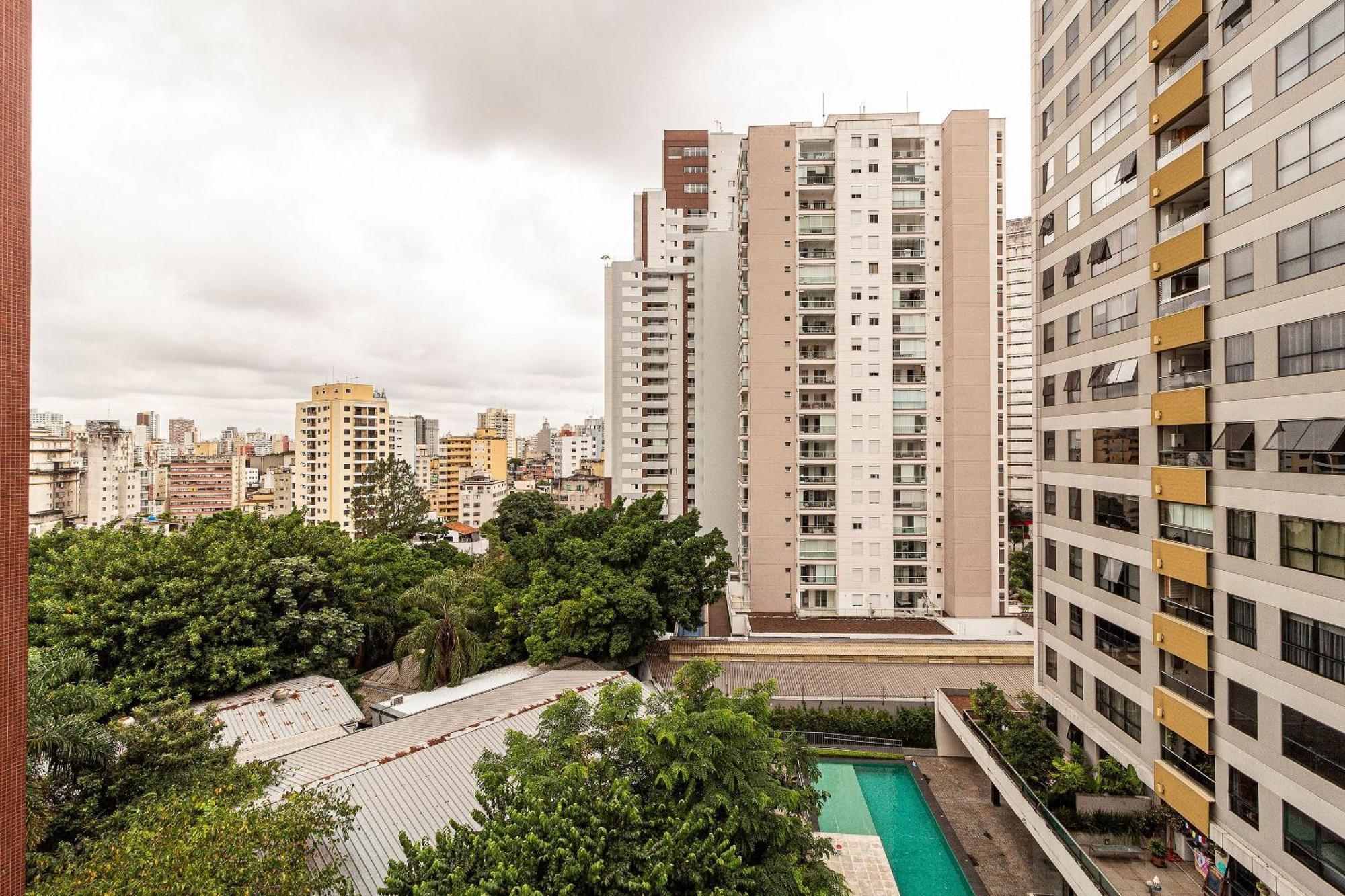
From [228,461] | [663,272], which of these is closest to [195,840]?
[663,272]

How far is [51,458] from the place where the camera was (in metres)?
64.2

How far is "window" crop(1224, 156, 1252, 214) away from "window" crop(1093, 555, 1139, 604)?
337 inches

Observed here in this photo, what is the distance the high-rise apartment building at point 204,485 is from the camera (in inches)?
3989

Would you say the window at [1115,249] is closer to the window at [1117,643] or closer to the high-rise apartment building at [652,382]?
the window at [1117,643]

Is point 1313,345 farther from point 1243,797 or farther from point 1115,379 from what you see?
A: point 1243,797

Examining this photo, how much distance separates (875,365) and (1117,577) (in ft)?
68.3

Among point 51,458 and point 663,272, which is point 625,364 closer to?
point 663,272

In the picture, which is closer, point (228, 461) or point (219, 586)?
point (219, 586)

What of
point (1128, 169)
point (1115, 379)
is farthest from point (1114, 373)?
point (1128, 169)

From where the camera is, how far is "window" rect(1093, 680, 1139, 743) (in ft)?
47.8

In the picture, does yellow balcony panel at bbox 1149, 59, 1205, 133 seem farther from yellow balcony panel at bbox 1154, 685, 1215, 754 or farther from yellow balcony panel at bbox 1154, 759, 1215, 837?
yellow balcony panel at bbox 1154, 759, 1215, 837

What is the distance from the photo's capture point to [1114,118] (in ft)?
51.4

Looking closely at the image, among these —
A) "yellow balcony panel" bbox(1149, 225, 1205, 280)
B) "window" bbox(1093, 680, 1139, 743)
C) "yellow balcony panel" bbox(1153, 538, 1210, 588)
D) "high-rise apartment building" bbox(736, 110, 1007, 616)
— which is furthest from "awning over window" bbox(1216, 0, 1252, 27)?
"high-rise apartment building" bbox(736, 110, 1007, 616)

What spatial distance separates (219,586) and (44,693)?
365 inches
